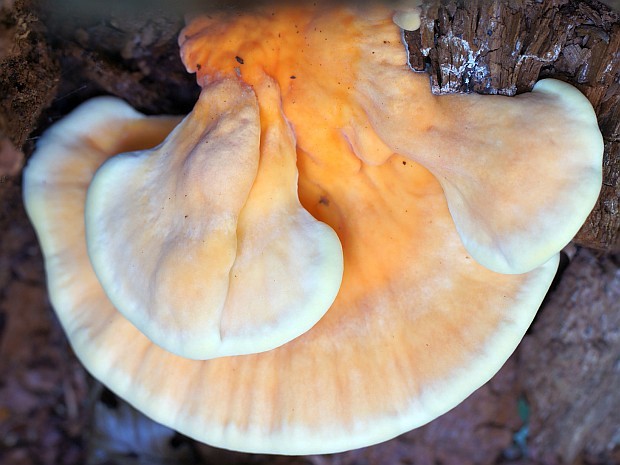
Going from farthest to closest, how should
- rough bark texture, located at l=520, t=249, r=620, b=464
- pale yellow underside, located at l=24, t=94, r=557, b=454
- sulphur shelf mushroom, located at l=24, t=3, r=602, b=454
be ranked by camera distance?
1. rough bark texture, located at l=520, t=249, r=620, b=464
2. pale yellow underside, located at l=24, t=94, r=557, b=454
3. sulphur shelf mushroom, located at l=24, t=3, r=602, b=454

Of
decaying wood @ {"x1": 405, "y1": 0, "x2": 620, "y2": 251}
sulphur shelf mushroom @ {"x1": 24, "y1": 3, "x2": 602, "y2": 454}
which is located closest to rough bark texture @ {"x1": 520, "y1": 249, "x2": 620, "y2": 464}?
sulphur shelf mushroom @ {"x1": 24, "y1": 3, "x2": 602, "y2": 454}

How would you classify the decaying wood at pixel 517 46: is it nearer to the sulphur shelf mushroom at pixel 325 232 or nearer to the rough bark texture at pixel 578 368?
the sulphur shelf mushroom at pixel 325 232

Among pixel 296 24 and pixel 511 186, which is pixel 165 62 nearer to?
pixel 296 24

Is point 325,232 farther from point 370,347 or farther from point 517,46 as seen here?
point 517,46

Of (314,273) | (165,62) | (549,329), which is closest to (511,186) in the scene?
(314,273)

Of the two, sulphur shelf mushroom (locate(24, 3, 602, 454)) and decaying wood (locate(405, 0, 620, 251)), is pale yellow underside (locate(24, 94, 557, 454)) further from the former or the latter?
decaying wood (locate(405, 0, 620, 251))

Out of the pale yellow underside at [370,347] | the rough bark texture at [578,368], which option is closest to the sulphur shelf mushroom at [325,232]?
the pale yellow underside at [370,347]
